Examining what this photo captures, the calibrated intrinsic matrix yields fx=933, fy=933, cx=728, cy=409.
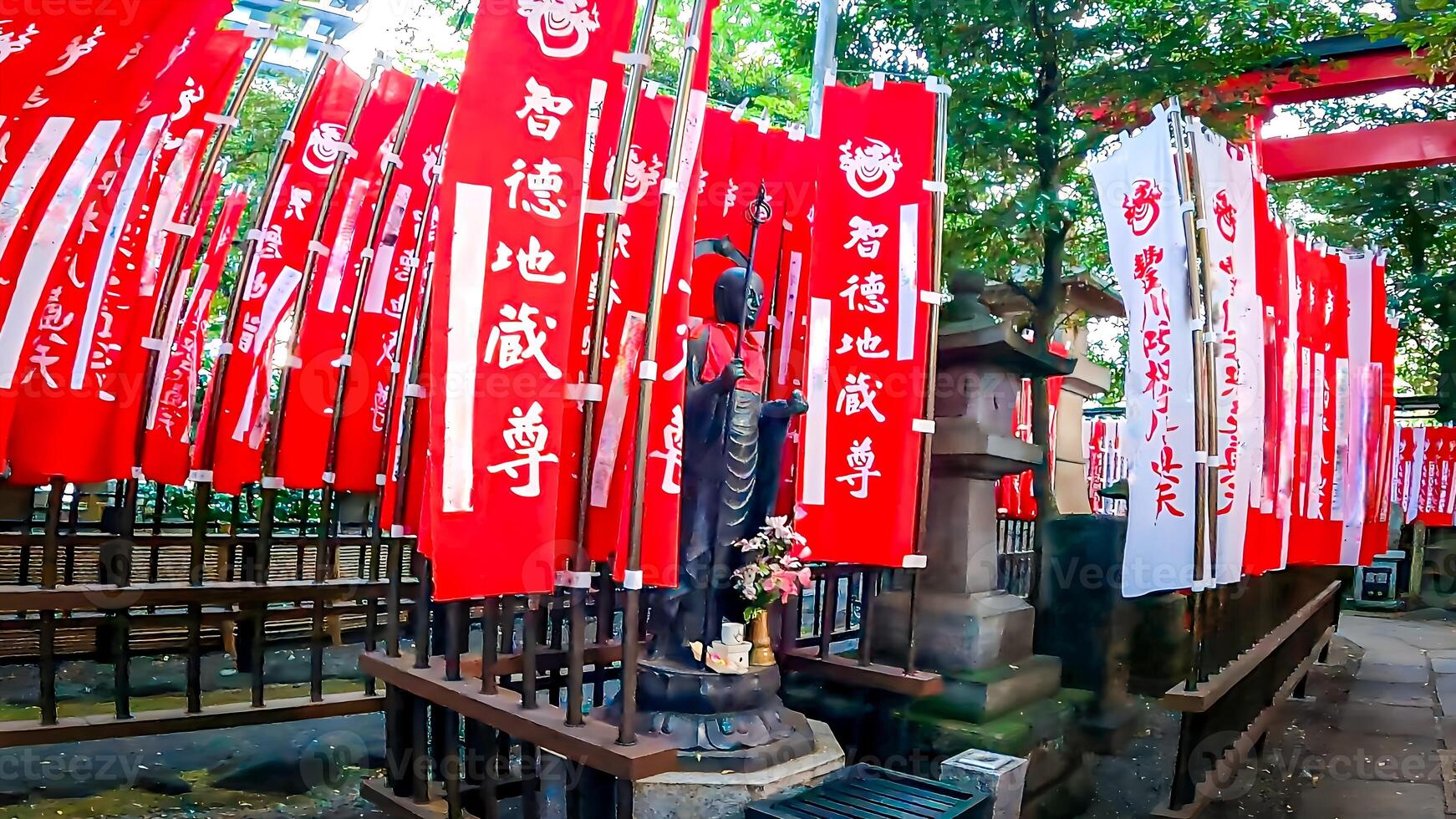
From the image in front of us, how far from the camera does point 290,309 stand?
6910 millimetres

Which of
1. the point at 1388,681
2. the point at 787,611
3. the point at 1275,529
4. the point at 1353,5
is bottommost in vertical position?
the point at 1388,681

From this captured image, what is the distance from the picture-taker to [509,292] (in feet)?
11.7

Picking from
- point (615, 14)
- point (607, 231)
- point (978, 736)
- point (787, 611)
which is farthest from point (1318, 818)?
point (615, 14)

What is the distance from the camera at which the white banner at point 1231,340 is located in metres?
5.74

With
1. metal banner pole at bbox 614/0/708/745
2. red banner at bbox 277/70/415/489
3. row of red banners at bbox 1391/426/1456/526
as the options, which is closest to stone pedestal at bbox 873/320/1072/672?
metal banner pole at bbox 614/0/708/745

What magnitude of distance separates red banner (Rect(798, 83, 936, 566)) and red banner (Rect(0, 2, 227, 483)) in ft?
12.0

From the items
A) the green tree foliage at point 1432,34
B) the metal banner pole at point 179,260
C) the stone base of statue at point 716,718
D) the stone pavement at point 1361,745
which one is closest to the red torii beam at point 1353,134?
the green tree foliage at point 1432,34

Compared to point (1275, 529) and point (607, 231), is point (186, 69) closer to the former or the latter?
point (607, 231)

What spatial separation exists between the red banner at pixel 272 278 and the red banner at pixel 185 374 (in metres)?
0.34

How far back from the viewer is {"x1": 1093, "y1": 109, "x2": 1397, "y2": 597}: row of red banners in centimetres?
573

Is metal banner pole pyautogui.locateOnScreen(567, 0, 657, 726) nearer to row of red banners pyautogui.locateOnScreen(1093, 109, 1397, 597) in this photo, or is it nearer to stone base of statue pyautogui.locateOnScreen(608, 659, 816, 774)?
stone base of statue pyautogui.locateOnScreen(608, 659, 816, 774)

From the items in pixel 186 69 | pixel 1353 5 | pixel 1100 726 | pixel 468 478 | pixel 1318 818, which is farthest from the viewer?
pixel 1353 5

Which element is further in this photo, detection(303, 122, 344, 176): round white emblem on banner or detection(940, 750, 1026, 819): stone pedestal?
detection(303, 122, 344, 176): round white emblem on banner

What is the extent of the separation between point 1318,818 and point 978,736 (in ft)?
10.1
